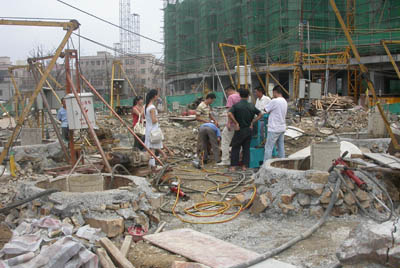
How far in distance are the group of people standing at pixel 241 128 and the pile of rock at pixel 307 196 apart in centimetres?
228

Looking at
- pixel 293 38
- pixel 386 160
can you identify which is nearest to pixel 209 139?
pixel 386 160

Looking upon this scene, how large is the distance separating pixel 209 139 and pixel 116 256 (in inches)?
240

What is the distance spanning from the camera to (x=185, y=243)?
465cm

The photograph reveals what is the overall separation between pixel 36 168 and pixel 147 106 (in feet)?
10.3

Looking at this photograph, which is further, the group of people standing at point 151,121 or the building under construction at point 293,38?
the building under construction at point 293,38

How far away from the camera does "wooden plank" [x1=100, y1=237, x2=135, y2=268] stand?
13.1 feet

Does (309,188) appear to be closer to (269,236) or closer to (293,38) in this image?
(269,236)

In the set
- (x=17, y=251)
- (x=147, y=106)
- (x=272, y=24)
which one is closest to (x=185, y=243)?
(x=17, y=251)

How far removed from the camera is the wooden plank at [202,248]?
411 cm

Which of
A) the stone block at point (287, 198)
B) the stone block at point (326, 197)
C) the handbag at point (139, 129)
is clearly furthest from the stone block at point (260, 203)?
the handbag at point (139, 129)

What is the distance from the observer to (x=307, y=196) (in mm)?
5691

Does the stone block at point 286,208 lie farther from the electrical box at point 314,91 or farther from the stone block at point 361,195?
the electrical box at point 314,91

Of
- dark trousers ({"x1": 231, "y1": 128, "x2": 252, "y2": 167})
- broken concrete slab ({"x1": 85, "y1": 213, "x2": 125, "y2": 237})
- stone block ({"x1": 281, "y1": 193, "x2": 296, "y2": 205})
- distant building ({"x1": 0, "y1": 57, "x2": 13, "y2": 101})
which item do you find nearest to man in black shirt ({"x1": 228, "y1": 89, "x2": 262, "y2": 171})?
dark trousers ({"x1": 231, "y1": 128, "x2": 252, "y2": 167})

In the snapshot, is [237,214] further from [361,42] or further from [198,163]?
[361,42]
